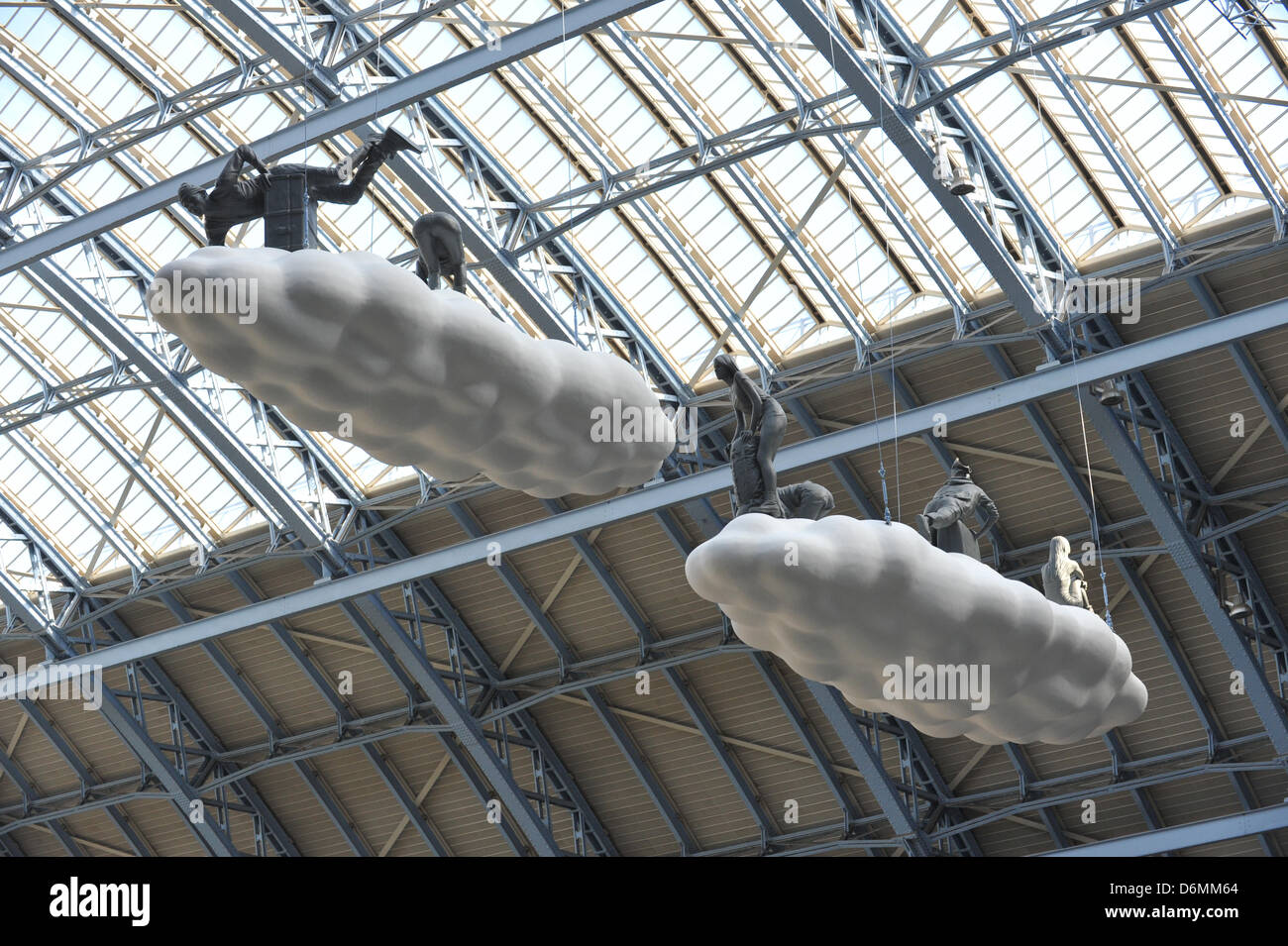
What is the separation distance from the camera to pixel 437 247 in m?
16.3

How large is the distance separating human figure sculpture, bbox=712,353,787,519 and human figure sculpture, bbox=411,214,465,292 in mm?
2453

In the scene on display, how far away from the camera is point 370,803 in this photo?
3647 centimetres

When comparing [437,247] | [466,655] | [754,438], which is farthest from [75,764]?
[754,438]

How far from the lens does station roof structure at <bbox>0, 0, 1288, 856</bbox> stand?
26.1 metres

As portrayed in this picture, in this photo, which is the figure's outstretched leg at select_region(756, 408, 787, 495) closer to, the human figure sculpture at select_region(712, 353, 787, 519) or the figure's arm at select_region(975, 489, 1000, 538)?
the human figure sculpture at select_region(712, 353, 787, 519)

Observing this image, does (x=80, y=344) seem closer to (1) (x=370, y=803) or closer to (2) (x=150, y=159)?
(2) (x=150, y=159)

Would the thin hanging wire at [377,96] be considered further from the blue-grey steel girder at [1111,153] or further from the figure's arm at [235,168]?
the blue-grey steel girder at [1111,153]

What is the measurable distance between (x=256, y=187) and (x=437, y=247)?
168 cm

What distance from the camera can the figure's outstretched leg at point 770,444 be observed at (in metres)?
16.4

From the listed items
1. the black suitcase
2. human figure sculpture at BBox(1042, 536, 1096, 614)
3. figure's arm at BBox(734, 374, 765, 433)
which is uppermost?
the black suitcase

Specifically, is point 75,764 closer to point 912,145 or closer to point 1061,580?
point 912,145

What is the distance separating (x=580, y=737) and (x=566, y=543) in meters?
3.99

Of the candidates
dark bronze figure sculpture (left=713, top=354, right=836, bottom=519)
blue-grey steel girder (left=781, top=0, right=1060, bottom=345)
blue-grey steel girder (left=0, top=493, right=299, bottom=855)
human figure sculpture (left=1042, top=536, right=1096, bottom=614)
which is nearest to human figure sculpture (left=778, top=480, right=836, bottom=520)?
dark bronze figure sculpture (left=713, top=354, right=836, bottom=519)
